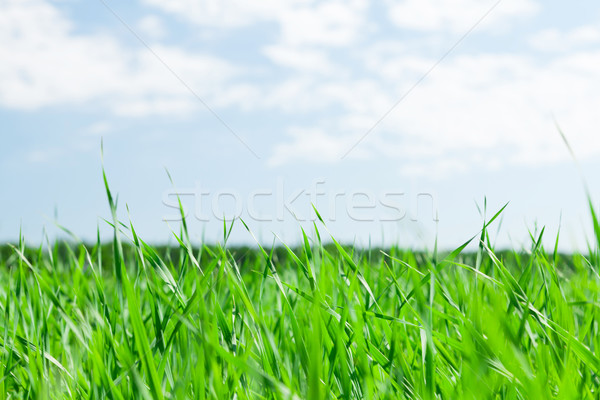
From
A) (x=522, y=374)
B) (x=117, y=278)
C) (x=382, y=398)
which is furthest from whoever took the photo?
(x=117, y=278)

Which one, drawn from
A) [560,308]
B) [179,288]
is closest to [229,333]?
[179,288]

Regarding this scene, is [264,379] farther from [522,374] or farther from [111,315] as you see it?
[111,315]

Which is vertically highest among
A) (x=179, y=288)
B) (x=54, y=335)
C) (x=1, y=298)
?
(x=179, y=288)

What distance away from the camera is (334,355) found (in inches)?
38.3

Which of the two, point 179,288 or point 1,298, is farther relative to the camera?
point 1,298

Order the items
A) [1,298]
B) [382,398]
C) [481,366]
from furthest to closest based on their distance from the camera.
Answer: [1,298] → [382,398] → [481,366]

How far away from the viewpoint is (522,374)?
0.78 meters

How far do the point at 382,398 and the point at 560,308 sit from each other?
412 millimetres

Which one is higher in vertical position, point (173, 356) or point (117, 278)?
point (117, 278)

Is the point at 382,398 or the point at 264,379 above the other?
the point at 264,379

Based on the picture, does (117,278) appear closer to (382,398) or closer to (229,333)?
(229,333)

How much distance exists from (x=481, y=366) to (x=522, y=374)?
24 cm

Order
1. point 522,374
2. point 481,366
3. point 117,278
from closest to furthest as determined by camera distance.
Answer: point 481,366 → point 522,374 → point 117,278

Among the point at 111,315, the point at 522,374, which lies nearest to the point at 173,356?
the point at 111,315
